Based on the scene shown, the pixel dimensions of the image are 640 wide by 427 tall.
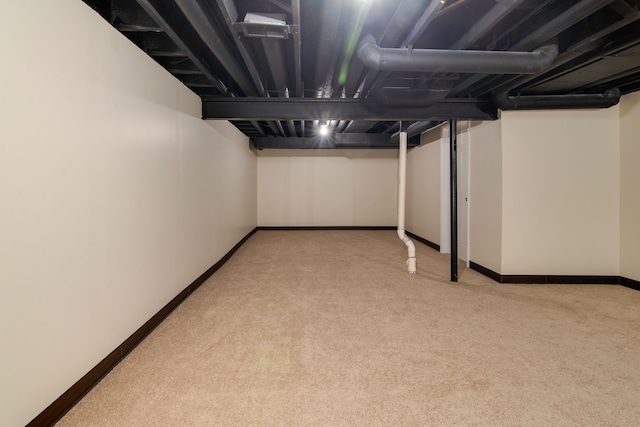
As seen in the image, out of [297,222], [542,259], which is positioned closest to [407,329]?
[542,259]

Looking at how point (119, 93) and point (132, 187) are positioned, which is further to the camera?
point (132, 187)

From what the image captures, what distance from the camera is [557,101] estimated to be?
326 cm

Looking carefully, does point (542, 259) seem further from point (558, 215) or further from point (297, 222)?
point (297, 222)

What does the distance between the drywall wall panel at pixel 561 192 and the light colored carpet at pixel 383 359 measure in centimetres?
35

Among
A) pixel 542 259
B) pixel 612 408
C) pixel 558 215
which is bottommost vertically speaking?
pixel 612 408

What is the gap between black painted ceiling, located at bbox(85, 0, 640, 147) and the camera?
1.86m

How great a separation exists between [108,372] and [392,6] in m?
2.92

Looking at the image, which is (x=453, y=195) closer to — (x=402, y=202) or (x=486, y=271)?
(x=402, y=202)

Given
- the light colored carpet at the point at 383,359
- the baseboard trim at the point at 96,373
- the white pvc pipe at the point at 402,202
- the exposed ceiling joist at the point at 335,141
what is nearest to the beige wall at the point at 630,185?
the light colored carpet at the point at 383,359

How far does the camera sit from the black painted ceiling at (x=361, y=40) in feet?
6.11

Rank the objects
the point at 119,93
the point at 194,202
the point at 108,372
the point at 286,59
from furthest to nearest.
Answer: the point at 194,202 < the point at 286,59 < the point at 119,93 < the point at 108,372

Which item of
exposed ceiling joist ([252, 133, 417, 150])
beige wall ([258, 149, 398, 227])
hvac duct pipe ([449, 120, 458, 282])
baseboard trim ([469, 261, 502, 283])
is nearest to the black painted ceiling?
hvac duct pipe ([449, 120, 458, 282])

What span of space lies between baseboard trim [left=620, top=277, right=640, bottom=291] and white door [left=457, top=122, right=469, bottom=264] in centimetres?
162

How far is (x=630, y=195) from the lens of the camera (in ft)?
10.8
